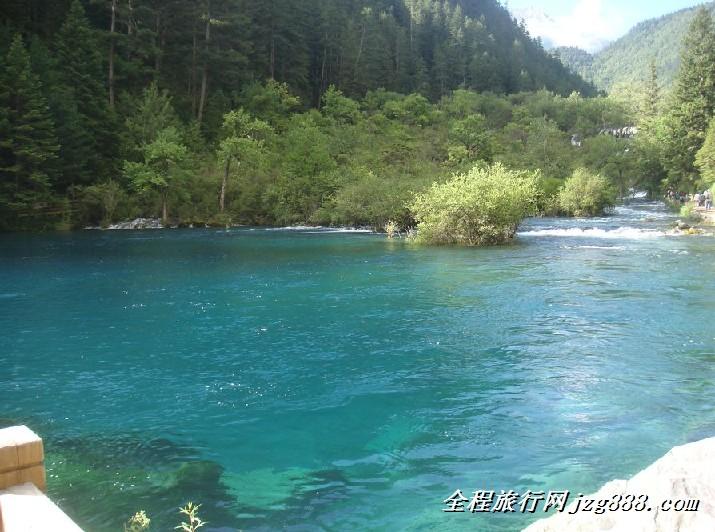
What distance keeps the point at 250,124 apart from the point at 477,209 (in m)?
34.3

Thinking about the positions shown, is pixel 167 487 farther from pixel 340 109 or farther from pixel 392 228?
pixel 340 109

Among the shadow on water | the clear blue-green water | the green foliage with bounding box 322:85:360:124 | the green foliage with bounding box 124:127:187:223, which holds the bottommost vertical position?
the shadow on water

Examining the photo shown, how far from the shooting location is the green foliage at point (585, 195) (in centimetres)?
5528

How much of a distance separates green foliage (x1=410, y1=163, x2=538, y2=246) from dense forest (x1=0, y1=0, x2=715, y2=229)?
33.6 ft

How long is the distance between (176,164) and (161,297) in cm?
3517

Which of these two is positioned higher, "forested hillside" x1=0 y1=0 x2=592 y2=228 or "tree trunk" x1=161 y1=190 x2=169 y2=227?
"forested hillside" x1=0 y1=0 x2=592 y2=228

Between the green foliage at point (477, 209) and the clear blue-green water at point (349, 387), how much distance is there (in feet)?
37.4

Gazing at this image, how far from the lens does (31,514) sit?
4.17m

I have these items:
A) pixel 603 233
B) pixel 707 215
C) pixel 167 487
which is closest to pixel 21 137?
pixel 603 233

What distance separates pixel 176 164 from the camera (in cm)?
5291

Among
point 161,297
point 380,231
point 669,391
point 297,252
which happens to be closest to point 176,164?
point 380,231

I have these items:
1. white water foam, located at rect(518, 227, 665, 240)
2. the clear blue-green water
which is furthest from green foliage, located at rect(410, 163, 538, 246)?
the clear blue-green water

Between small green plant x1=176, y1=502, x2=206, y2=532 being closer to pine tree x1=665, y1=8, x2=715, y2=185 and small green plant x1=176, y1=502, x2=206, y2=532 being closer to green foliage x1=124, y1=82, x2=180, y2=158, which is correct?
green foliage x1=124, y1=82, x2=180, y2=158

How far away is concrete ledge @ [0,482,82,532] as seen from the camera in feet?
13.0
